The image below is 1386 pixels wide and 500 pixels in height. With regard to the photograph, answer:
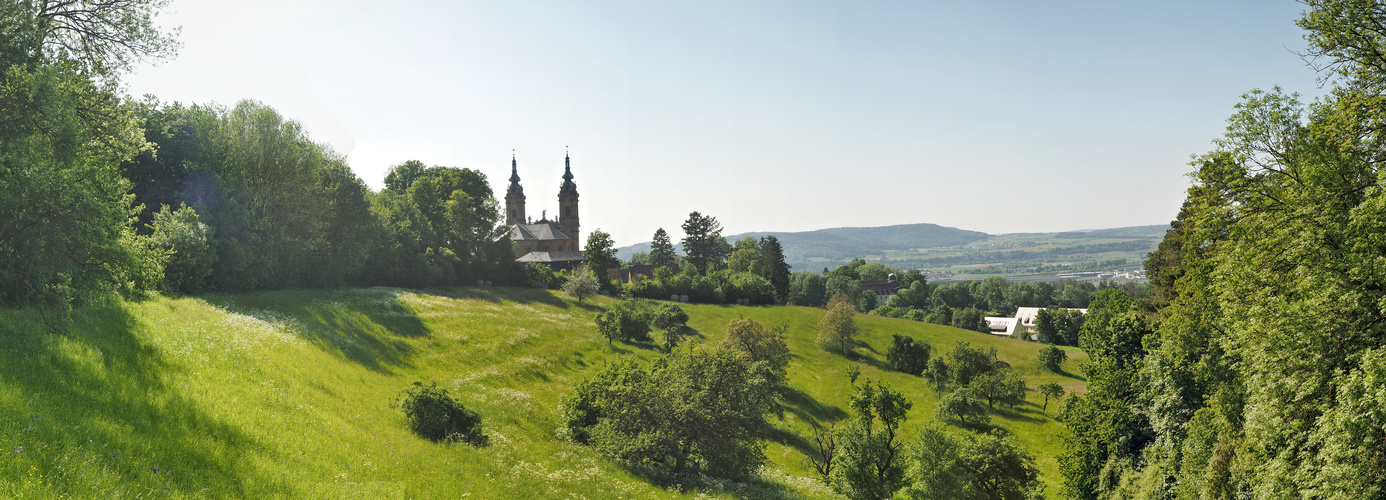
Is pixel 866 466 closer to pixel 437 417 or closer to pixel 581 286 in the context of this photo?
pixel 437 417

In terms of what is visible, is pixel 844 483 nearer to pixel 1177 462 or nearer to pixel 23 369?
pixel 1177 462

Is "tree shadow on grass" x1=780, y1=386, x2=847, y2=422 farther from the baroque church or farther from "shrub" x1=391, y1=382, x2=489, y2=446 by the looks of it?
the baroque church

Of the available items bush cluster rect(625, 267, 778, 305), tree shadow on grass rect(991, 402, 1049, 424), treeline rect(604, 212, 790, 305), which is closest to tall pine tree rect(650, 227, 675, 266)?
treeline rect(604, 212, 790, 305)

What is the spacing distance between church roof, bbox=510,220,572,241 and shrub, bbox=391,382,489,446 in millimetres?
102169

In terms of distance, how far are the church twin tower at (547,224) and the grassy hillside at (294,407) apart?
73316 millimetres

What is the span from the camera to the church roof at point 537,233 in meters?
128

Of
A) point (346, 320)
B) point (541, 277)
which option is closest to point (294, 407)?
point (346, 320)

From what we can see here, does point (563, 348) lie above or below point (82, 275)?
below

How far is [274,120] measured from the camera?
53406 millimetres

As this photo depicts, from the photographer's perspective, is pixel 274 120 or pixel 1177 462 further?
pixel 274 120

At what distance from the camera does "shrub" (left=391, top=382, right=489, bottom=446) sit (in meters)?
26.5

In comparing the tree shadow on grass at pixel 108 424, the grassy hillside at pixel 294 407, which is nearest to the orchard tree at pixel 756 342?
the grassy hillside at pixel 294 407

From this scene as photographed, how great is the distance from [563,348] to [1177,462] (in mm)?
42689

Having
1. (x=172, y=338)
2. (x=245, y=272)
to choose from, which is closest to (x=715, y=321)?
(x=245, y=272)
